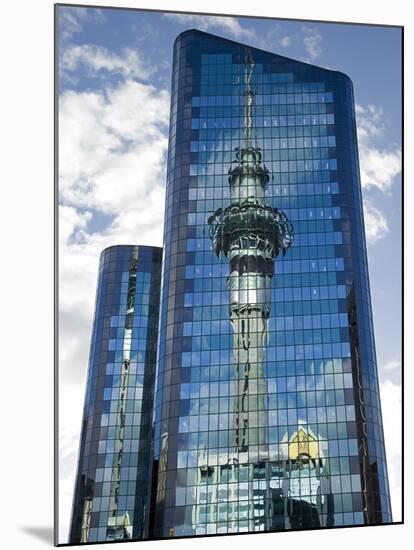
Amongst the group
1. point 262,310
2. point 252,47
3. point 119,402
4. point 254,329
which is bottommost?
point 254,329

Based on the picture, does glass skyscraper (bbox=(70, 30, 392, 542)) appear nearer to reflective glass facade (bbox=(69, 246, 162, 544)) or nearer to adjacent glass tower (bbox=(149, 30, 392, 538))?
adjacent glass tower (bbox=(149, 30, 392, 538))

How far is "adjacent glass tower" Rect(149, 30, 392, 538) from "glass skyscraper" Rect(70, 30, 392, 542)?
9 cm

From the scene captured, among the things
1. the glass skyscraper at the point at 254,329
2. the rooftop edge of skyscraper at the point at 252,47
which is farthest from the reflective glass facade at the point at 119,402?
the rooftop edge of skyscraper at the point at 252,47

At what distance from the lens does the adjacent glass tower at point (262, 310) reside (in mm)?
46219

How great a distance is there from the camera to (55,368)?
71.8 feet

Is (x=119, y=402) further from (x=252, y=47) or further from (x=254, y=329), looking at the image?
(x=252, y=47)

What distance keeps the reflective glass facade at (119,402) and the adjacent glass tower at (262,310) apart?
11.9 m

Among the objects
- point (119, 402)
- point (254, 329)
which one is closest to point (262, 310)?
point (254, 329)

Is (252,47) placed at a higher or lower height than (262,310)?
higher

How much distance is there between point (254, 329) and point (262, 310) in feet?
4.23

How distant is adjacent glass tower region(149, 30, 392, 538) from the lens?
4622 centimetres

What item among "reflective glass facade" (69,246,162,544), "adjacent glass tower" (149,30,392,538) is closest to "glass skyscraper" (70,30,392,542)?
"adjacent glass tower" (149,30,392,538)

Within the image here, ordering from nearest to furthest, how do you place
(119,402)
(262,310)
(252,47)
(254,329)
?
(254,329), (262,310), (252,47), (119,402)

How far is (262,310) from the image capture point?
5081 centimetres
